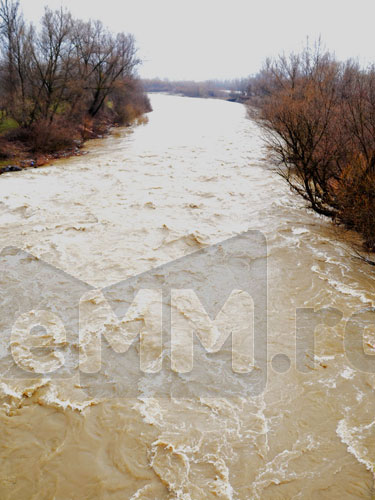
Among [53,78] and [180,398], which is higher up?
[53,78]

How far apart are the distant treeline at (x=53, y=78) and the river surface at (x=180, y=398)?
8403mm

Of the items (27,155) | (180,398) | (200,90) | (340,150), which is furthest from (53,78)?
(200,90)

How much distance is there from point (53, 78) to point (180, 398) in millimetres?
22131

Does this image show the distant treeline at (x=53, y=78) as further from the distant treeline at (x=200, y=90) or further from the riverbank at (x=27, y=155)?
the distant treeline at (x=200, y=90)

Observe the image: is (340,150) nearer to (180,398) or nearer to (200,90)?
(180,398)

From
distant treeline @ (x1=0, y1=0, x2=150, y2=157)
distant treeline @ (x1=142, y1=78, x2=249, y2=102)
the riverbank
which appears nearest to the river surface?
the riverbank

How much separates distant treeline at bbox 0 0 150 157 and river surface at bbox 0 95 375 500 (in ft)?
27.6

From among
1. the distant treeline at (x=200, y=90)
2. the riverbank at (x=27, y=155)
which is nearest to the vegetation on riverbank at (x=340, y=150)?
the riverbank at (x=27, y=155)

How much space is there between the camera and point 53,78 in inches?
829

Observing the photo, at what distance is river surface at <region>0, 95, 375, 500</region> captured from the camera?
3.60m

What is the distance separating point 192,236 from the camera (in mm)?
8805

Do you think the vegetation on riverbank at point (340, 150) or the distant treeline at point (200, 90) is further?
the distant treeline at point (200, 90)

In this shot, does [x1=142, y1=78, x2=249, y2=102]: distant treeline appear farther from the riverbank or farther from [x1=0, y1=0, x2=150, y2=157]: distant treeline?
the riverbank

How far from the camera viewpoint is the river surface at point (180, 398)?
3.60 m
